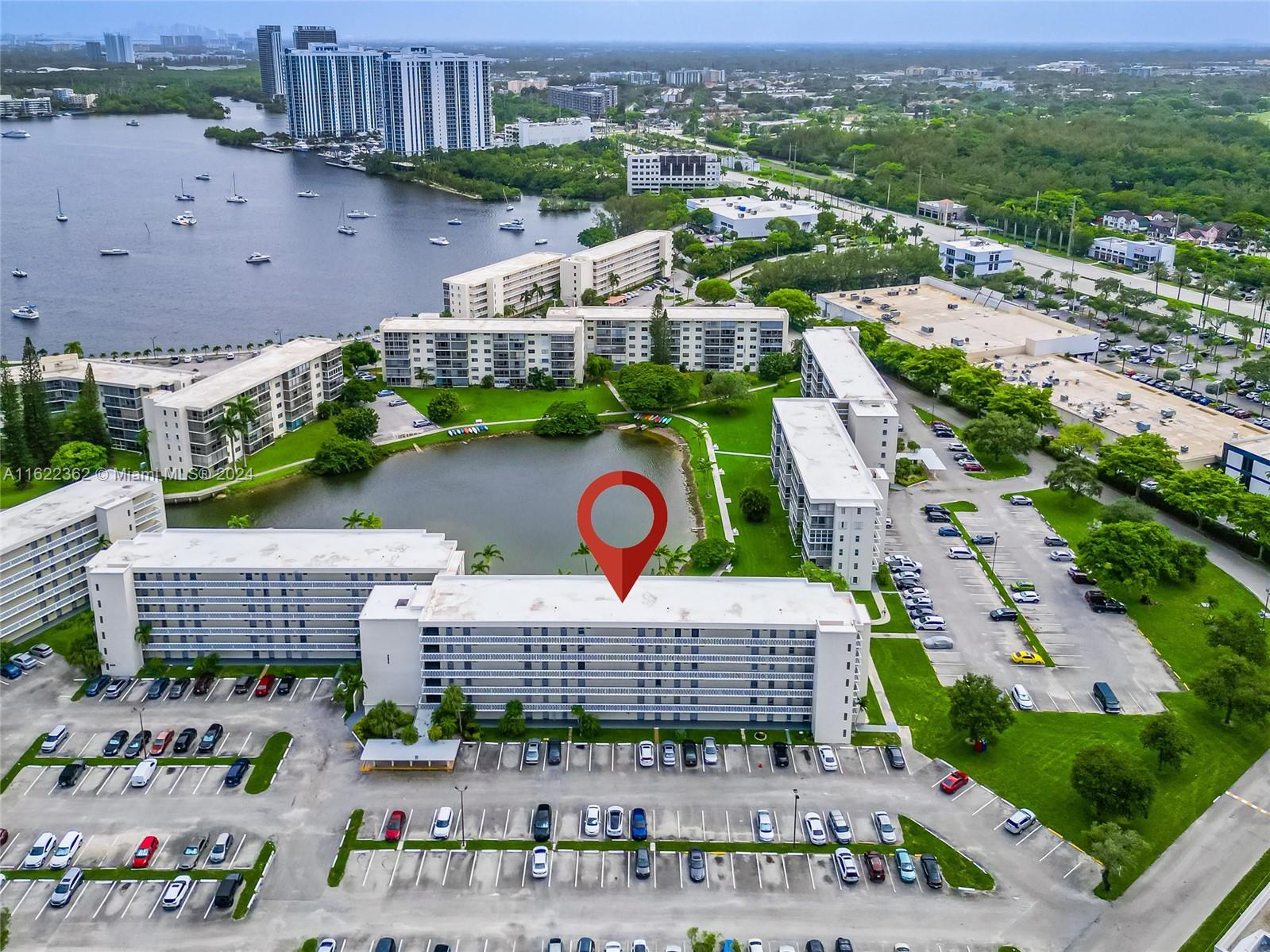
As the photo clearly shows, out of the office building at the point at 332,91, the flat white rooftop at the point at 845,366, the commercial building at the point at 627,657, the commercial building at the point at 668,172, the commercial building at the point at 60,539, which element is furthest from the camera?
the office building at the point at 332,91

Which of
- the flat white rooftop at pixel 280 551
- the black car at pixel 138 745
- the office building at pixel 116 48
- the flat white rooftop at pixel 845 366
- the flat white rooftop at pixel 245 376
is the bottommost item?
the black car at pixel 138 745

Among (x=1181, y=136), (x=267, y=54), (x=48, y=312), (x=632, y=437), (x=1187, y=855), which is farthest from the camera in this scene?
(x=267, y=54)

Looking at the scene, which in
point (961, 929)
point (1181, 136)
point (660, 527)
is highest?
point (1181, 136)

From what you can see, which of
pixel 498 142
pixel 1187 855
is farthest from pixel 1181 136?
pixel 1187 855

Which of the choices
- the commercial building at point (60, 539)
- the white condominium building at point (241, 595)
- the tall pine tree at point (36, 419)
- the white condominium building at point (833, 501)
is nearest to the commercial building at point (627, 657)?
the white condominium building at point (241, 595)

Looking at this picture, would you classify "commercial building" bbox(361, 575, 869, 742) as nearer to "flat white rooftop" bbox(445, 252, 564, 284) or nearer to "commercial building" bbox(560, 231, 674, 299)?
"flat white rooftop" bbox(445, 252, 564, 284)

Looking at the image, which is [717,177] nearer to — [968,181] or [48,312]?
[968,181]

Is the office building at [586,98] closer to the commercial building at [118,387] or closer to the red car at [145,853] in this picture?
the commercial building at [118,387]

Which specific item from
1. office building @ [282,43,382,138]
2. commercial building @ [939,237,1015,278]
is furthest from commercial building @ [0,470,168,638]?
office building @ [282,43,382,138]
